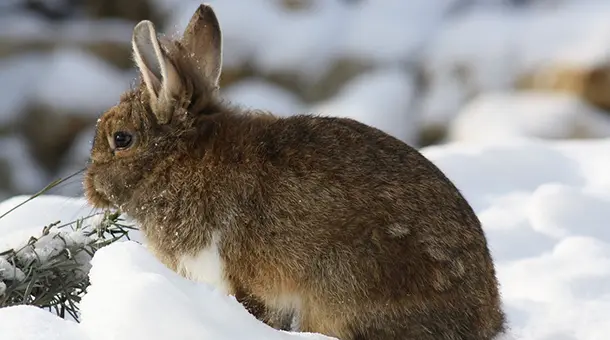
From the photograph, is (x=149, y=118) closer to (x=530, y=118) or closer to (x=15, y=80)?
(x=530, y=118)

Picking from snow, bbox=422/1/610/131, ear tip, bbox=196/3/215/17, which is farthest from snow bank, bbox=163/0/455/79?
ear tip, bbox=196/3/215/17

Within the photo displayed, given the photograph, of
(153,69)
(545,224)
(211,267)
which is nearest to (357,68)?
(545,224)

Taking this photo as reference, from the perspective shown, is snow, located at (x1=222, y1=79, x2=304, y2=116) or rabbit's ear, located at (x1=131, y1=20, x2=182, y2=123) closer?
rabbit's ear, located at (x1=131, y1=20, x2=182, y2=123)

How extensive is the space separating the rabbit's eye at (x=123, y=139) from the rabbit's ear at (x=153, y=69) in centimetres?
10

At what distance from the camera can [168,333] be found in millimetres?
1635

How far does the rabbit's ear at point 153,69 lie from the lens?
2.25m

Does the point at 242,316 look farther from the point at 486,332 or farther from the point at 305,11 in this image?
A: the point at 305,11

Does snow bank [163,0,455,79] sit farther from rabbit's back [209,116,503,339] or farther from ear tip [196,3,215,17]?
rabbit's back [209,116,503,339]

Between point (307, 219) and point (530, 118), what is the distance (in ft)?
21.4

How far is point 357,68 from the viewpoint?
30.5 ft

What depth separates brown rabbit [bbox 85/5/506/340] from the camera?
6.75ft

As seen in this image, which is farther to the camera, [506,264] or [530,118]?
[530,118]

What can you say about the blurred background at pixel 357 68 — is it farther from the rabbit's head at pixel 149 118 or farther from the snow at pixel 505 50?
the rabbit's head at pixel 149 118

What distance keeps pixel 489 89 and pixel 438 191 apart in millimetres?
6872
